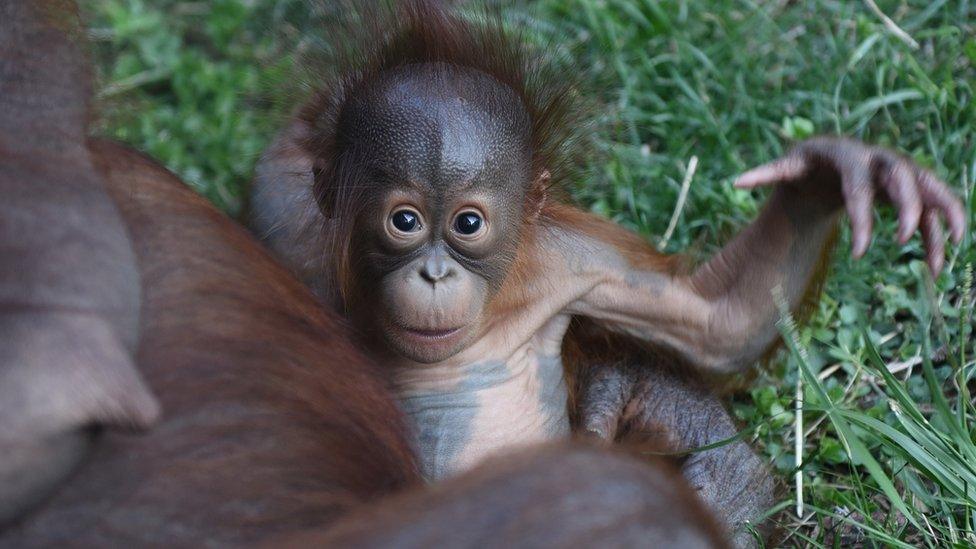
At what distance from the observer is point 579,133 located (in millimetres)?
3045

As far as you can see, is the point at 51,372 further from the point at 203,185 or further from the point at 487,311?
the point at 203,185

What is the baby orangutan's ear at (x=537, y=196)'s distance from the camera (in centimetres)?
286

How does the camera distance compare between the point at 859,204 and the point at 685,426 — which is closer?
the point at 859,204

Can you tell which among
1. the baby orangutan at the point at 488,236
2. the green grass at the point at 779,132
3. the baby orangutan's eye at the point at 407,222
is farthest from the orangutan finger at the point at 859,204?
the baby orangutan's eye at the point at 407,222

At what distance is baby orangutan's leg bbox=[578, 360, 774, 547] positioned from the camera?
8.95 ft

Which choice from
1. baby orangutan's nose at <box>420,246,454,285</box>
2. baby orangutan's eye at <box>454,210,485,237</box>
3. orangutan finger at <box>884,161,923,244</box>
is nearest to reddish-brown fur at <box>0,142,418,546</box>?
baby orangutan's nose at <box>420,246,454,285</box>

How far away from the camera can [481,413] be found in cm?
284

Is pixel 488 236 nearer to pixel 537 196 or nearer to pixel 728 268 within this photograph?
pixel 537 196

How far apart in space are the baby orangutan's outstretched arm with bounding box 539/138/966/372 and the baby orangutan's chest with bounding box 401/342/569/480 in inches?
8.2

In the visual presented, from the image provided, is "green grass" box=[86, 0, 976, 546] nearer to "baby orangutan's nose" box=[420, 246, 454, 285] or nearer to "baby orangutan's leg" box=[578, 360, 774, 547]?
"baby orangutan's leg" box=[578, 360, 774, 547]

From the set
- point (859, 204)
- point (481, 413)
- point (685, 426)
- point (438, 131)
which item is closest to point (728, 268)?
point (685, 426)

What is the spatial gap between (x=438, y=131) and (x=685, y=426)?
86 centimetres

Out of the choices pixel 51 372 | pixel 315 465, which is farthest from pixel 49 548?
pixel 315 465

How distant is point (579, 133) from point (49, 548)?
5.74 ft
